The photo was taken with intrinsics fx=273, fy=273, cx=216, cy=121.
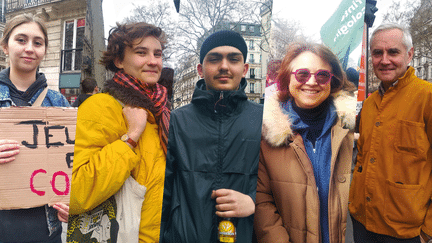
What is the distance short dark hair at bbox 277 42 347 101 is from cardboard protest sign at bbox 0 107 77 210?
3.72 feet

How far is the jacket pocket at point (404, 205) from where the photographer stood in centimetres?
201

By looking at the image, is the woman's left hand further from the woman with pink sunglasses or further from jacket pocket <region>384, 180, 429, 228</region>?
jacket pocket <region>384, 180, 429, 228</region>

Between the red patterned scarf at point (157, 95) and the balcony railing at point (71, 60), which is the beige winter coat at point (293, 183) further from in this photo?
the balcony railing at point (71, 60)

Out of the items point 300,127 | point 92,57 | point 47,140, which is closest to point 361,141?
point 300,127

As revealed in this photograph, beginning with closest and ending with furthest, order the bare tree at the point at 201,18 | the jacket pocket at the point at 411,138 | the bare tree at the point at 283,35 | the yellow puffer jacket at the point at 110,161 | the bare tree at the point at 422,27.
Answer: the yellow puffer jacket at the point at 110,161 < the bare tree at the point at 201,18 < the bare tree at the point at 283,35 < the jacket pocket at the point at 411,138 < the bare tree at the point at 422,27

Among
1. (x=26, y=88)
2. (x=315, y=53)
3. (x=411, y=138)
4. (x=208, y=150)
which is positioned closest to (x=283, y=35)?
(x=315, y=53)

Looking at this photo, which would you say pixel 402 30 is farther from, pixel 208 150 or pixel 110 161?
pixel 110 161

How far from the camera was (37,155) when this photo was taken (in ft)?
4.51

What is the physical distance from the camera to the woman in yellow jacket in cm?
128

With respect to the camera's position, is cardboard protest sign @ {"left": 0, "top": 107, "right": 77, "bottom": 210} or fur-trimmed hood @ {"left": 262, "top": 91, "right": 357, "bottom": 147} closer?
cardboard protest sign @ {"left": 0, "top": 107, "right": 77, "bottom": 210}

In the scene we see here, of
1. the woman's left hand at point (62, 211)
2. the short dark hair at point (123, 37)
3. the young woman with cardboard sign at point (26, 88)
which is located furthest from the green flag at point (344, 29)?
the woman's left hand at point (62, 211)

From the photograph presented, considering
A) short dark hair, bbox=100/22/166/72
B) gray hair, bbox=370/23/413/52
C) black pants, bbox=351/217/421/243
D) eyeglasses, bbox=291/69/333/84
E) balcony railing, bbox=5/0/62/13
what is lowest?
black pants, bbox=351/217/421/243

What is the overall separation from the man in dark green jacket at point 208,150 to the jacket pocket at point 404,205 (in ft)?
4.40

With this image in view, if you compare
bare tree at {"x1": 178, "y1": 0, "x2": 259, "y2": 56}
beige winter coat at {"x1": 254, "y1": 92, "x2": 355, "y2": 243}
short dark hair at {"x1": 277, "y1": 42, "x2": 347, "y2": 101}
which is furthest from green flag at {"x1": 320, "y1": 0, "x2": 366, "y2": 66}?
bare tree at {"x1": 178, "y1": 0, "x2": 259, "y2": 56}
